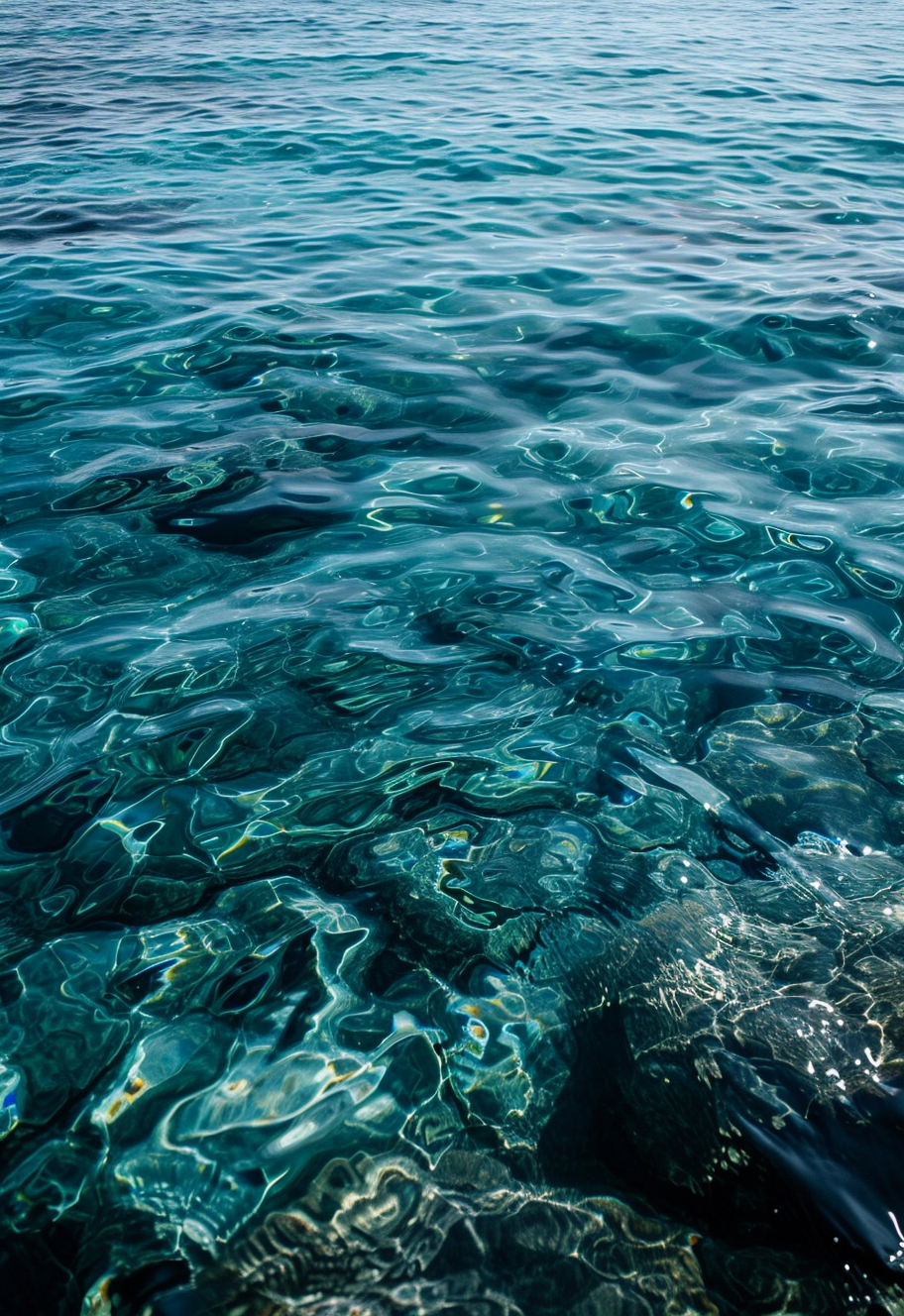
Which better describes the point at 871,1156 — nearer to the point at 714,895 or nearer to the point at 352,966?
the point at 714,895

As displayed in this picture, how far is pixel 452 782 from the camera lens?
3135 millimetres

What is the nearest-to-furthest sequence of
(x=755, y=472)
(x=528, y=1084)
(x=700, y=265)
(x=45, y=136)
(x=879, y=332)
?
1. (x=528, y=1084)
2. (x=755, y=472)
3. (x=879, y=332)
4. (x=700, y=265)
5. (x=45, y=136)

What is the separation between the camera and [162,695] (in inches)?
135

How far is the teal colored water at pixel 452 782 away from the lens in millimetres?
2049

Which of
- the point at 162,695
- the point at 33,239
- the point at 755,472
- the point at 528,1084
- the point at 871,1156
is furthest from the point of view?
the point at 33,239

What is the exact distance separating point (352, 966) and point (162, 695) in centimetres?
135

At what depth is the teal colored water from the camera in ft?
6.72

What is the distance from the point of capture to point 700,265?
24.7 ft

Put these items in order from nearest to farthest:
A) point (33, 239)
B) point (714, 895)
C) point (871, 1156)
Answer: point (871, 1156) < point (714, 895) < point (33, 239)

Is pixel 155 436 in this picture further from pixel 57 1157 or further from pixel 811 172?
pixel 811 172

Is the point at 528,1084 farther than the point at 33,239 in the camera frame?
No

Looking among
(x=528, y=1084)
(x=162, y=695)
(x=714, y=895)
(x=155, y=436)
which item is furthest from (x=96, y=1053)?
(x=155, y=436)

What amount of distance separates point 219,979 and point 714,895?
1.39m

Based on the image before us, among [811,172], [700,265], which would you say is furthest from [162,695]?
[811,172]
